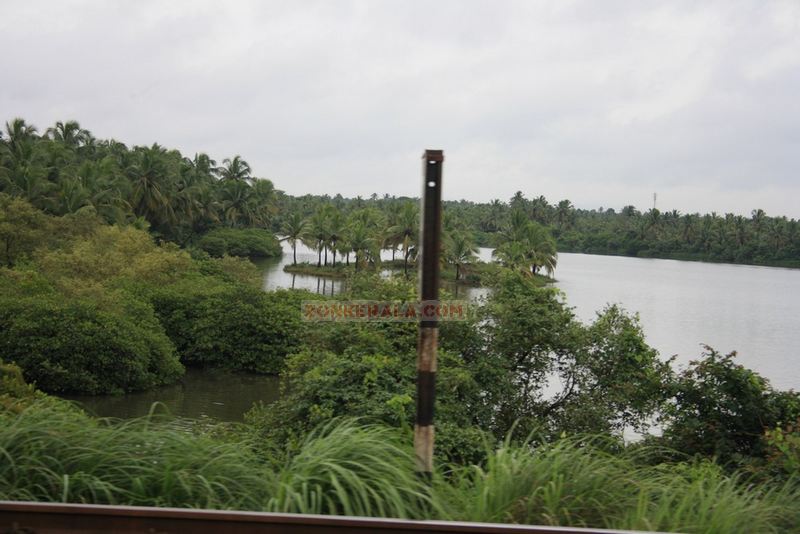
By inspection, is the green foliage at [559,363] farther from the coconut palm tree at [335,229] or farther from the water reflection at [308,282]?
the coconut palm tree at [335,229]

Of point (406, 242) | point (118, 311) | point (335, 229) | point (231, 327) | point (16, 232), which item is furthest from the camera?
point (335, 229)

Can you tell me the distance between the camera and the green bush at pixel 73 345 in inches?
691

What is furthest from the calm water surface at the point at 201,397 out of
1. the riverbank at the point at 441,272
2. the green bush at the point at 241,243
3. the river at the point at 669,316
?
the green bush at the point at 241,243

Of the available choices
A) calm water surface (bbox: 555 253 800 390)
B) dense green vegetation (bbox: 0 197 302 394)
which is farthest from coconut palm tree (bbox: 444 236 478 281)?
dense green vegetation (bbox: 0 197 302 394)

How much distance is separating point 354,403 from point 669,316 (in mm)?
32625

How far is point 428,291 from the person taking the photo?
3.97 meters

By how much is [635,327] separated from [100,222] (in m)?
26.3

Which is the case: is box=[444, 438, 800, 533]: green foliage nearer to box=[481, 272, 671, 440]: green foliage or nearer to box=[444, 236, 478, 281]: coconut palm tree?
box=[481, 272, 671, 440]: green foliage

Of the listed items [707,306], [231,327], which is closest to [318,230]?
[707,306]

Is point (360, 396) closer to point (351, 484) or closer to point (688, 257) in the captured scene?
point (351, 484)

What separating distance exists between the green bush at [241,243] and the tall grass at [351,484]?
53.9m

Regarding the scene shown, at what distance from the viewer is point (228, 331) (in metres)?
23.2

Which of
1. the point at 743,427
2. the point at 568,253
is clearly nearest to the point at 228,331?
the point at 743,427

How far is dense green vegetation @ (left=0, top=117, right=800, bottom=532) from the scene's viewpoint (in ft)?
12.0
